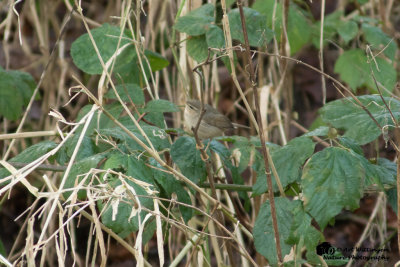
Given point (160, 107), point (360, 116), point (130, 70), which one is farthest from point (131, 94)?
point (360, 116)

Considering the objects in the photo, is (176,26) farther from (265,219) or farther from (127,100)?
(265,219)

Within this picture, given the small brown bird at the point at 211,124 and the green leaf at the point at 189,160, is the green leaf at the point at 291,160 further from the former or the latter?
the small brown bird at the point at 211,124

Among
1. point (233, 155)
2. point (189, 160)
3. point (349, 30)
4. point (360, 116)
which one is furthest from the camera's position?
point (349, 30)

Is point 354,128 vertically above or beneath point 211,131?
above

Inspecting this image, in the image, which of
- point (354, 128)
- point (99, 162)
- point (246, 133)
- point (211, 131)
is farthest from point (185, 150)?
point (246, 133)

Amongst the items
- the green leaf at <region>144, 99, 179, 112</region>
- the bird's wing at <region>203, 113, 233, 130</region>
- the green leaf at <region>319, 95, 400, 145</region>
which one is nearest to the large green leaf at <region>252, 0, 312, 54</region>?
the bird's wing at <region>203, 113, 233, 130</region>

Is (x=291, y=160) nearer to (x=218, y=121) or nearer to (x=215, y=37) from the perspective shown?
(x=215, y=37)
